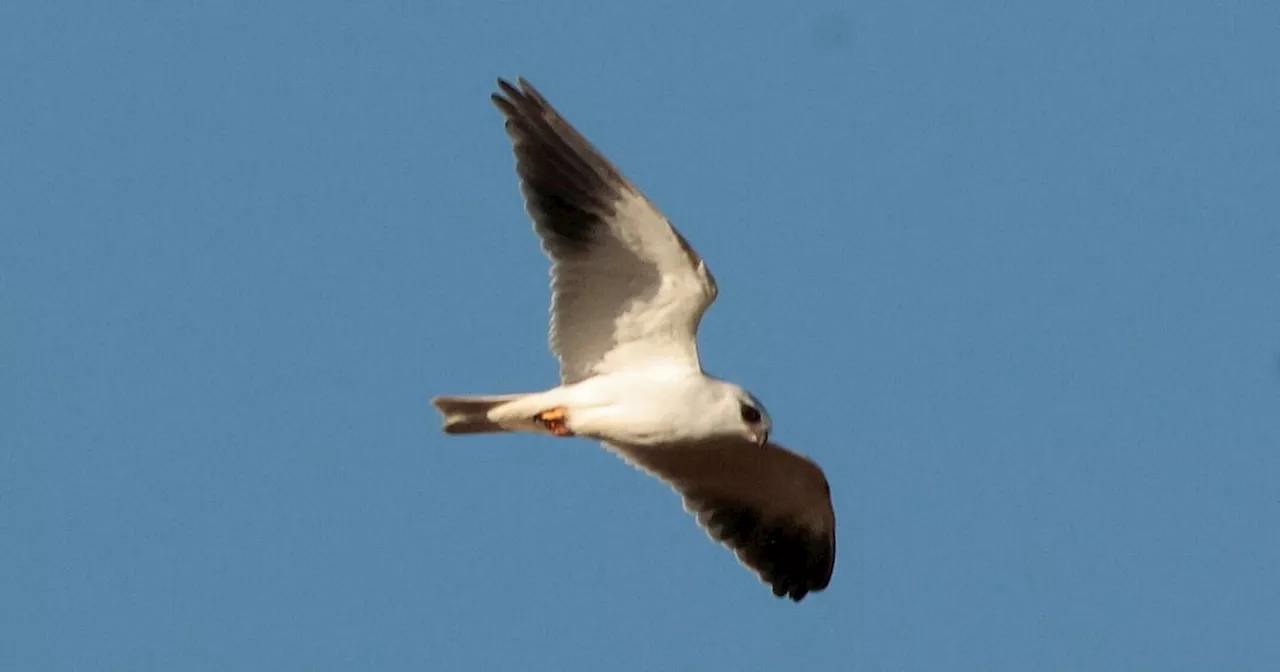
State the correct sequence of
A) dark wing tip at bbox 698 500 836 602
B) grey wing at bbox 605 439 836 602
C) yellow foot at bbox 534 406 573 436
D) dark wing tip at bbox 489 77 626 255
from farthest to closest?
1. dark wing tip at bbox 698 500 836 602
2. grey wing at bbox 605 439 836 602
3. yellow foot at bbox 534 406 573 436
4. dark wing tip at bbox 489 77 626 255

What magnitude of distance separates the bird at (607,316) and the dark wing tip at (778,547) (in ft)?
2.98

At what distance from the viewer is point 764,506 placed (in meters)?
13.1

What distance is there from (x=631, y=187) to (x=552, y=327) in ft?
3.52

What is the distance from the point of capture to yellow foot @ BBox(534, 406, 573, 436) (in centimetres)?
1170

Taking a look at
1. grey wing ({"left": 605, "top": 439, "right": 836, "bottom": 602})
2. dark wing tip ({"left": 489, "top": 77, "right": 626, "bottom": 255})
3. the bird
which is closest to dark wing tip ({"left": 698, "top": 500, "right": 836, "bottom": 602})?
grey wing ({"left": 605, "top": 439, "right": 836, "bottom": 602})

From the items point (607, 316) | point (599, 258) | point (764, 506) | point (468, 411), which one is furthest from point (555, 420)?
point (764, 506)

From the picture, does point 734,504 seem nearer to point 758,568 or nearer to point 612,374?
point 758,568

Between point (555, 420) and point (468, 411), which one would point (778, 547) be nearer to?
point (555, 420)

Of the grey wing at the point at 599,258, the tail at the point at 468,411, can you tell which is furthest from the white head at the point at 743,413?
the tail at the point at 468,411

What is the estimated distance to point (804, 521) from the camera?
13.2 metres

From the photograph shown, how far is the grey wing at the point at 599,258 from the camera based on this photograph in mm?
11359

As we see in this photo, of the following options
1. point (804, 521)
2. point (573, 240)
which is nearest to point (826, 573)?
point (804, 521)

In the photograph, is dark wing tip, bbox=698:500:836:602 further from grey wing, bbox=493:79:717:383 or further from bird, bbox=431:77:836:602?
grey wing, bbox=493:79:717:383

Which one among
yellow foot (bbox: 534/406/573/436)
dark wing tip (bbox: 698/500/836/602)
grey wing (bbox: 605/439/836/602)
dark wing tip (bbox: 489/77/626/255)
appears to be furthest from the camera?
dark wing tip (bbox: 698/500/836/602)
